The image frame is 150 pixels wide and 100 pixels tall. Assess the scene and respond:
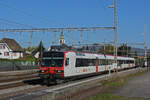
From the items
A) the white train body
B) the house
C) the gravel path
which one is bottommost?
the gravel path

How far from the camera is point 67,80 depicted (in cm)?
1977

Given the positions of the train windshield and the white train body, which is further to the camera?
the train windshield

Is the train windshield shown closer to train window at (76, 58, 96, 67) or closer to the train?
the train

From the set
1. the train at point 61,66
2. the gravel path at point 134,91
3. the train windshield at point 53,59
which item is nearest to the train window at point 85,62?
the train at point 61,66

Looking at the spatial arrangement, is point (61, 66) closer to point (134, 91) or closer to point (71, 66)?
point (71, 66)

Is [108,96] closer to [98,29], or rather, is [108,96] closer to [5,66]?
[98,29]

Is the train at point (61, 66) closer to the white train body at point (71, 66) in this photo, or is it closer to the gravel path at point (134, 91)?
the white train body at point (71, 66)

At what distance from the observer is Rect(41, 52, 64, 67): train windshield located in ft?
60.8

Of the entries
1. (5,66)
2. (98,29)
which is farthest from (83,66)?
(5,66)

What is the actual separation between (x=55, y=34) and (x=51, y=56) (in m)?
17.6

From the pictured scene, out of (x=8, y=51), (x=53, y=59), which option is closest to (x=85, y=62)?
(x=53, y=59)

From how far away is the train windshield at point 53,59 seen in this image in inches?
730

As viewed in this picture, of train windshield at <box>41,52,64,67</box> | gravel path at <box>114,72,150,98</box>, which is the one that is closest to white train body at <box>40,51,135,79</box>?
train windshield at <box>41,52,64,67</box>

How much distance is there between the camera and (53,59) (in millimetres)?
18703
